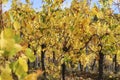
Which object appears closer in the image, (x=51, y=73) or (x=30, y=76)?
(x=30, y=76)

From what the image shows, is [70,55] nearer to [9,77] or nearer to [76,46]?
[76,46]

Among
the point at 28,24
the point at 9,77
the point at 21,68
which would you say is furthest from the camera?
the point at 28,24

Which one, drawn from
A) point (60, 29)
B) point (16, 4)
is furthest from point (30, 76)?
point (16, 4)

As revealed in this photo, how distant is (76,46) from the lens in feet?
51.4

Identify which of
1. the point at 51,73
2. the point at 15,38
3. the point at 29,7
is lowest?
the point at 51,73

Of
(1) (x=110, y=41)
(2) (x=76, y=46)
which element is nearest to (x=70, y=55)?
(2) (x=76, y=46)

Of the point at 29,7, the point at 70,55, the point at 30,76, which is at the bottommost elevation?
the point at 70,55

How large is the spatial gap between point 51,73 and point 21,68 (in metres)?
19.7

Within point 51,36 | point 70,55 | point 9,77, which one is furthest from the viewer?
point 51,36

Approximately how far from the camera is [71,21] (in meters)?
15.7

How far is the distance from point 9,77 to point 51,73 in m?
19.8

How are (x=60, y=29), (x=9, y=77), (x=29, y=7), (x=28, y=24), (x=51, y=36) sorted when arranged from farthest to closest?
(x=29, y=7) → (x=28, y=24) → (x=51, y=36) → (x=60, y=29) → (x=9, y=77)

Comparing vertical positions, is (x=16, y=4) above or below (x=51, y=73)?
above

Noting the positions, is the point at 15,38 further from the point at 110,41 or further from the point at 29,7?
the point at 29,7
